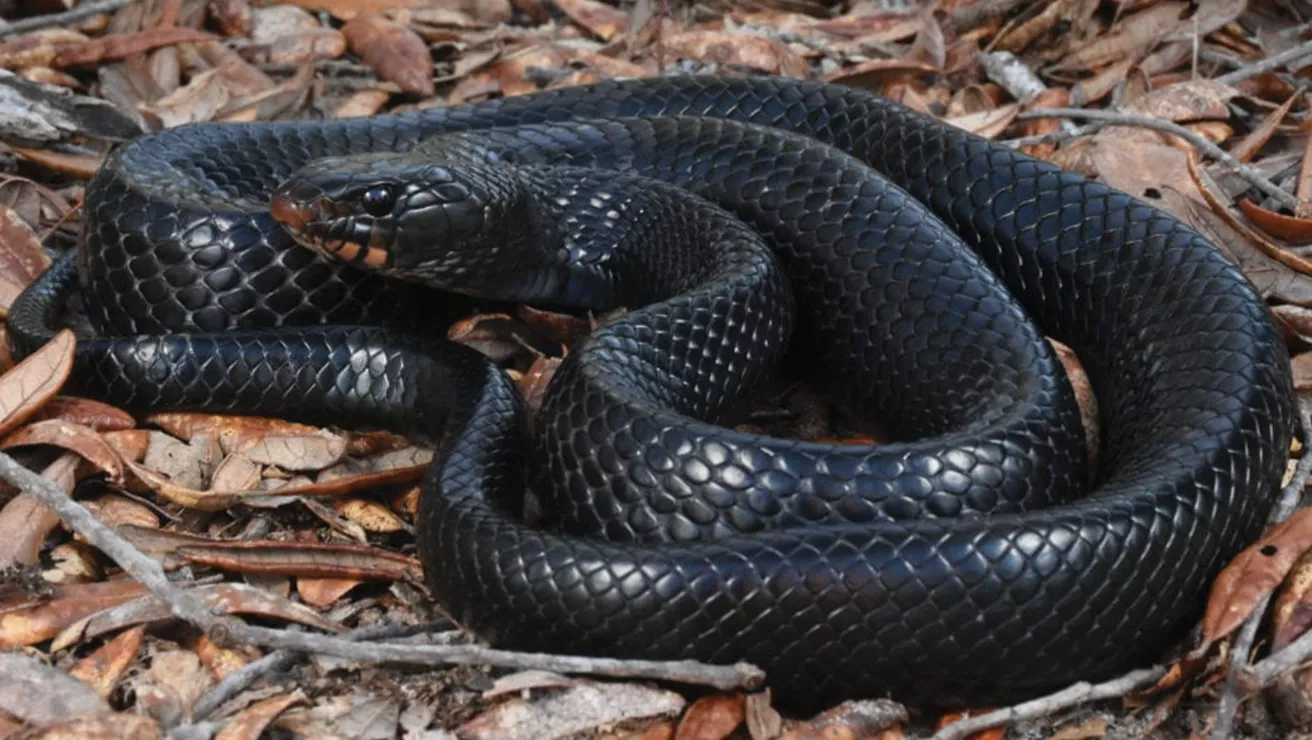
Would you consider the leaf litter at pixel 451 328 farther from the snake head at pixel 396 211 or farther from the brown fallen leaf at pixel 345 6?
the snake head at pixel 396 211

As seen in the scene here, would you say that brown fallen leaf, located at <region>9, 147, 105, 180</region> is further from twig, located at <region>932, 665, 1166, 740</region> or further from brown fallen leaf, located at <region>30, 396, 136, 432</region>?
twig, located at <region>932, 665, 1166, 740</region>

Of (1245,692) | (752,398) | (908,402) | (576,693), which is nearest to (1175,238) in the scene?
(908,402)

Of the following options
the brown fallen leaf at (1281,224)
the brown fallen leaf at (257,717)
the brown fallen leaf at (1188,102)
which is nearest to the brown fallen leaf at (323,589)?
the brown fallen leaf at (257,717)

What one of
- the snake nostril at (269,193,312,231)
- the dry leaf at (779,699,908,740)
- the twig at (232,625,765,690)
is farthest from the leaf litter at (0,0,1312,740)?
the snake nostril at (269,193,312,231)

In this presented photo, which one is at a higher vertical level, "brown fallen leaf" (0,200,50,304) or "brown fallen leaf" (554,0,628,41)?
"brown fallen leaf" (554,0,628,41)

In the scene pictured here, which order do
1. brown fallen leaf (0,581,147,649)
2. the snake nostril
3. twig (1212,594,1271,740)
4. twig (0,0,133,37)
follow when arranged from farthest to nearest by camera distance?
twig (0,0,133,37) → the snake nostril → brown fallen leaf (0,581,147,649) → twig (1212,594,1271,740)

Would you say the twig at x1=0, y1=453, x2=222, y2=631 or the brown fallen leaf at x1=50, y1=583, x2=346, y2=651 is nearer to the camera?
Result: the twig at x1=0, y1=453, x2=222, y2=631
